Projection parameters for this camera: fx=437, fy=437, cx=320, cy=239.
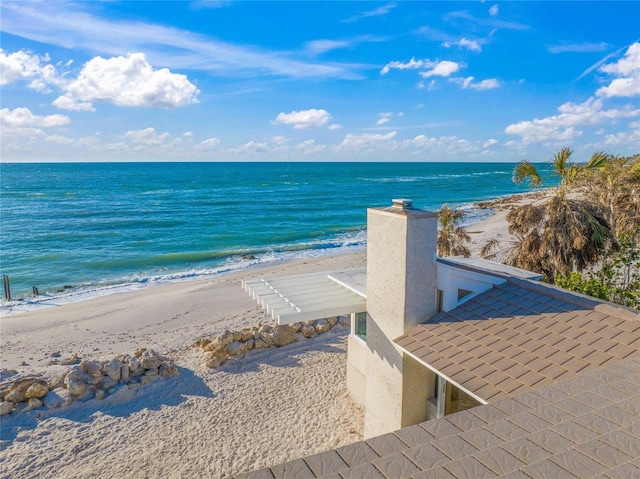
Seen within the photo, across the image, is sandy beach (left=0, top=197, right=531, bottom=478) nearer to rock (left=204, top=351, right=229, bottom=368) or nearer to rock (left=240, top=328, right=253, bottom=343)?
rock (left=204, top=351, right=229, bottom=368)

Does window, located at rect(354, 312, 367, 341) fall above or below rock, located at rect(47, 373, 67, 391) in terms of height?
above

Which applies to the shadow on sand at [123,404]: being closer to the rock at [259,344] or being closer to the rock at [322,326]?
the rock at [259,344]

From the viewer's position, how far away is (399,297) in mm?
Answer: 7309

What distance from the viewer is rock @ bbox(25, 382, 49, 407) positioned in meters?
10.1

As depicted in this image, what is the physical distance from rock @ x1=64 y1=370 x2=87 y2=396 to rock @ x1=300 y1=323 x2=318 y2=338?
19.5 feet

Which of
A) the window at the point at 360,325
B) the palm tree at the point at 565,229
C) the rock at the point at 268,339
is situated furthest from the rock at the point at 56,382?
the palm tree at the point at 565,229

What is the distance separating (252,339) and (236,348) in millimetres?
596

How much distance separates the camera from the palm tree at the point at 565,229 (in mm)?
11312

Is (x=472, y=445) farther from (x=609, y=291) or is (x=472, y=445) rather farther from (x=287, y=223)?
(x=287, y=223)

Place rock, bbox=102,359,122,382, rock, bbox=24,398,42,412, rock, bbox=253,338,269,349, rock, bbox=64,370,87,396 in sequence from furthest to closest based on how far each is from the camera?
rock, bbox=253,338,269,349 → rock, bbox=102,359,122,382 → rock, bbox=64,370,87,396 → rock, bbox=24,398,42,412

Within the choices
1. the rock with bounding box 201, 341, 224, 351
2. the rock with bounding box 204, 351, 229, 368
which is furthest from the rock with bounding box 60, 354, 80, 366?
the rock with bounding box 204, 351, 229, 368

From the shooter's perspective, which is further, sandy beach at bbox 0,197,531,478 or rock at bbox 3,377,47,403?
rock at bbox 3,377,47,403

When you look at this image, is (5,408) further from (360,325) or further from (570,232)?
(570,232)

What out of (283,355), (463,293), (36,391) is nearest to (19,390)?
(36,391)
